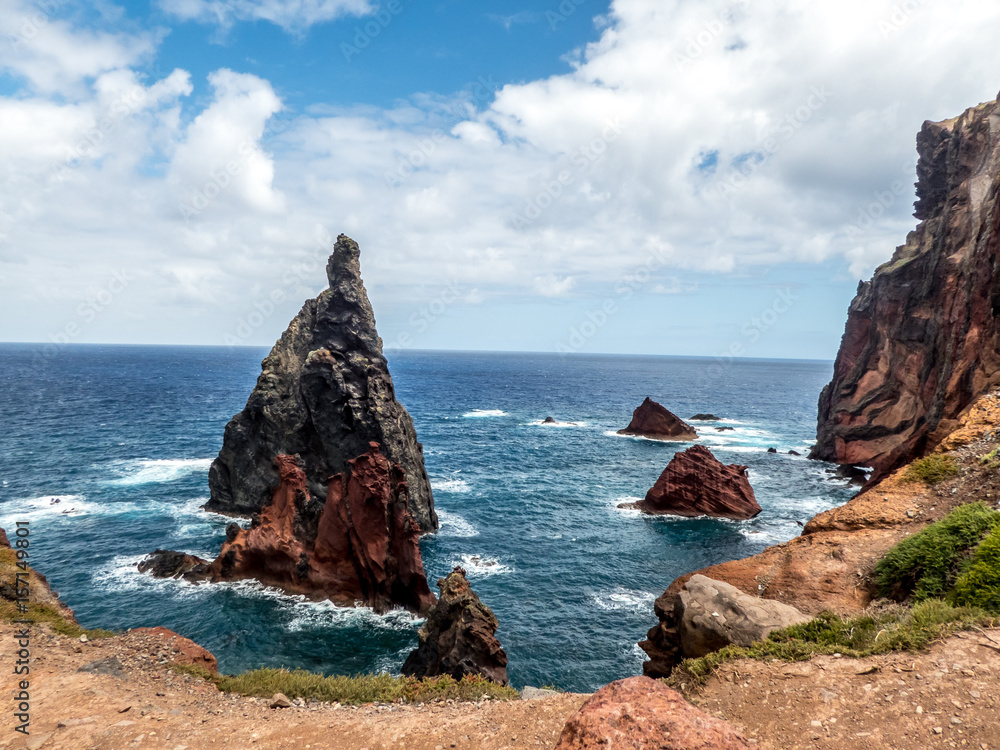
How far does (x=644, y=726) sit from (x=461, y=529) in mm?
38726

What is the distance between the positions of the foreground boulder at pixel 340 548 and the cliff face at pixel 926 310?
88.1ft

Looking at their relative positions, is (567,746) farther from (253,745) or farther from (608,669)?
(608,669)

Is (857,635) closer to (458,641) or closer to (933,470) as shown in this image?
(933,470)

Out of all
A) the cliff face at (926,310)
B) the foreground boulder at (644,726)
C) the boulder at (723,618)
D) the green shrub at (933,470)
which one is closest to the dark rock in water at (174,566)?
the boulder at (723,618)

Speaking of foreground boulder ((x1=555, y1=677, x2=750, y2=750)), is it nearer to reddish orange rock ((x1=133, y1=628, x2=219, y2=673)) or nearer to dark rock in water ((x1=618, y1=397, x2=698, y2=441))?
reddish orange rock ((x1=133, y1=628, x2=219, y2=673))

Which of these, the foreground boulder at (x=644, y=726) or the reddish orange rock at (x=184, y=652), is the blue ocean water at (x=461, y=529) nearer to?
the reddish orange rock at (x=184, y=652)

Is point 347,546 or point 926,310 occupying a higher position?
point 926,310

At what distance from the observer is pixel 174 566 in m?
34.3

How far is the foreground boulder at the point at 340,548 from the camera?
3183 centimetres

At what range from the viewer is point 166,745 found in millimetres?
10594

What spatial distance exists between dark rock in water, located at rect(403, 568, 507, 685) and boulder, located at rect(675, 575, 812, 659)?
396 inches

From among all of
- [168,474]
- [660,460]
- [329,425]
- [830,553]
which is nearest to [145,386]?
[168,474]

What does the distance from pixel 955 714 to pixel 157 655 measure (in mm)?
18071

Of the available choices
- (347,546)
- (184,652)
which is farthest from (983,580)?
(347,546)
